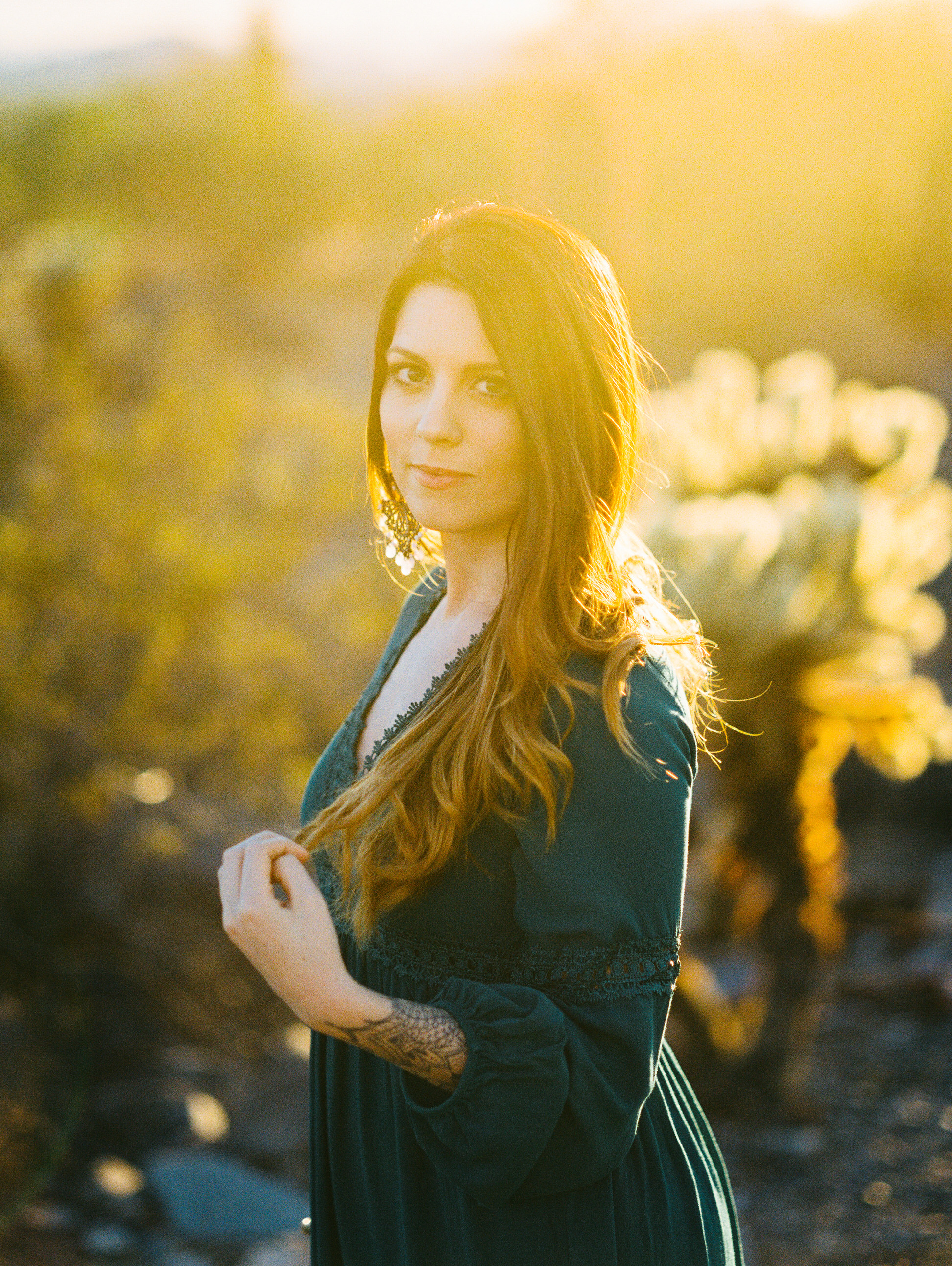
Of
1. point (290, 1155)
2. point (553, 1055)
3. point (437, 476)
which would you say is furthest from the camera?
point (290, 1155)

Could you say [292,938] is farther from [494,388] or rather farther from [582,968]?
[494,388]

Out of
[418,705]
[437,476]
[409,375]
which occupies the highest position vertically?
[409,375]

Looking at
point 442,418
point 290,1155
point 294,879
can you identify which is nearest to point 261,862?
point 294,879

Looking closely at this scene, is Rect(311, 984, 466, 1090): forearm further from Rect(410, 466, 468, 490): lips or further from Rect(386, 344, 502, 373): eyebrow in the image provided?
Rect(386, 344, 502, 373): eyebrow

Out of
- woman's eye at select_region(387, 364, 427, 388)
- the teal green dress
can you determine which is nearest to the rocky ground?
the teal green dress

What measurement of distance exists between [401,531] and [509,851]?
0.57m

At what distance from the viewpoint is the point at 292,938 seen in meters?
1.13

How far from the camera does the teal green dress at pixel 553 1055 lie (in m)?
1.12

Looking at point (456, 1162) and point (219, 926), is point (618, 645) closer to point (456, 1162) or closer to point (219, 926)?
point (456, 1162)

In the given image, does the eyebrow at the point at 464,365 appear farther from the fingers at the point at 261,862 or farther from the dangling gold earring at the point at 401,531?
the fingers at the point at 261,862

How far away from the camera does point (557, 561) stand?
4.20 ft

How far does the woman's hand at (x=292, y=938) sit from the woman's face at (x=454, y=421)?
466mm

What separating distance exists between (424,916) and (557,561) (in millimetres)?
434

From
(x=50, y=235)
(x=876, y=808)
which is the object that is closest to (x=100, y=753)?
(x=50, y=235)
